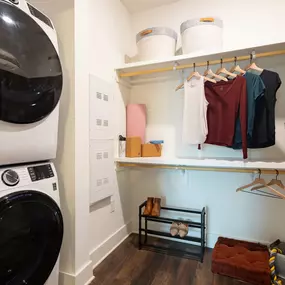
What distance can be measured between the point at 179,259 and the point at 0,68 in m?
1.94

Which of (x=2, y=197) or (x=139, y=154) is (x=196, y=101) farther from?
(x=2, y=197)

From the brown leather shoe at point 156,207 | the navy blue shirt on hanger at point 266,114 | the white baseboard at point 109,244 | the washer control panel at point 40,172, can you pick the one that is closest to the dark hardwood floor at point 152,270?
the white baseboard at point 109,244

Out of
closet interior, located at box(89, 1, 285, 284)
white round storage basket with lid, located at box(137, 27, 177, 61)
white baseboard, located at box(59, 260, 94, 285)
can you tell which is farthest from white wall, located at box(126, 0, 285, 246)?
white baseboard, located at box(59, 260, 94, 285)

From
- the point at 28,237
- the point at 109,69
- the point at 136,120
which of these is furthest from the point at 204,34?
the point at 28,237

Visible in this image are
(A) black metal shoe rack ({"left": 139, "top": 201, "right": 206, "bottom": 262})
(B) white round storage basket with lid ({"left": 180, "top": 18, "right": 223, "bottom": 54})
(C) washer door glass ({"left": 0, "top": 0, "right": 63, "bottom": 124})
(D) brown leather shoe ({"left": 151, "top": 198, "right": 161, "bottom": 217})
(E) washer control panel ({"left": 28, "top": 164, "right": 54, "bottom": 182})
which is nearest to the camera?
(C) washer door glass ({"left": 0, "top": 0, "right": 63, "bottom": 124})

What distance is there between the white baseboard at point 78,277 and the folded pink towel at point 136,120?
1.29m

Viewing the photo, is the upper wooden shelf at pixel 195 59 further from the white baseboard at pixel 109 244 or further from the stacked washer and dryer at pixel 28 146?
the white baseboard at pixel 109 244

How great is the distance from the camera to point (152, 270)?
177 cm

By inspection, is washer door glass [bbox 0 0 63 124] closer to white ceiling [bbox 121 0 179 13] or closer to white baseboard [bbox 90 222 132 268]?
white baseboard [bbox 90 222 132 268]

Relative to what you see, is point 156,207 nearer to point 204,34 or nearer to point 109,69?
point 109,69

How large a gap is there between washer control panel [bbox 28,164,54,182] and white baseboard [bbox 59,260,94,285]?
773 millimetres

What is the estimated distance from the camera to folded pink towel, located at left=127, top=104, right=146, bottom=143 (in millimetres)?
2336

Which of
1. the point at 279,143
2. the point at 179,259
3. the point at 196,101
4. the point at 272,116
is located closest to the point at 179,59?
the point at 196,101

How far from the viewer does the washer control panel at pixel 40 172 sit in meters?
1.15
